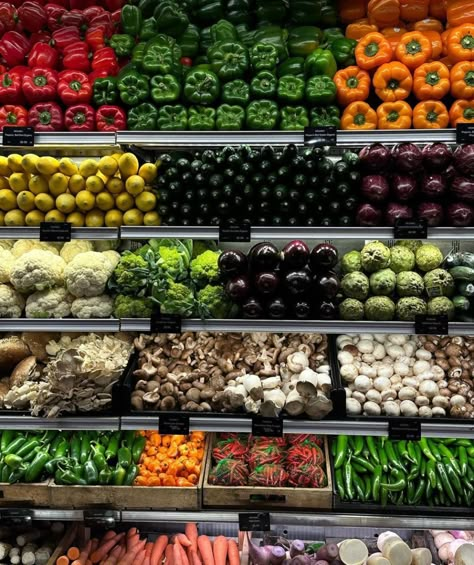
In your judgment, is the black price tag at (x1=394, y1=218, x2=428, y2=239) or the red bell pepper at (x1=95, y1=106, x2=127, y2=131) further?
the red bell pepper at (x1=95, y1=106, x2=127, y2=131)

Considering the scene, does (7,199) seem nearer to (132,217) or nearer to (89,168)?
(89,168)

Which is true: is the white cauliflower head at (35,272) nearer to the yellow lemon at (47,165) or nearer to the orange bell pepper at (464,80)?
the yellow lemon at (47,165)

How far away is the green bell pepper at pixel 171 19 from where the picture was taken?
268cm

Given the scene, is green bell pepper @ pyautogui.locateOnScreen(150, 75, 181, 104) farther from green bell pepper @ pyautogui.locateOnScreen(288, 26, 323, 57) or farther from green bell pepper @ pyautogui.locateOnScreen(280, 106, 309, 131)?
green bell pepper @ pyautogui.locateOnScreen(288, 26, 323, 57)

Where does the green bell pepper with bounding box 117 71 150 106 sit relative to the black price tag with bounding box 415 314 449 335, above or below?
above

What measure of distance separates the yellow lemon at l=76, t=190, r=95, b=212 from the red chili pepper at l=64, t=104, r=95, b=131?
40 centimetres

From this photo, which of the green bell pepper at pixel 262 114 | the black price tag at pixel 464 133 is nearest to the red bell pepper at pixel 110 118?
the green bell pepper at pixel 262 114

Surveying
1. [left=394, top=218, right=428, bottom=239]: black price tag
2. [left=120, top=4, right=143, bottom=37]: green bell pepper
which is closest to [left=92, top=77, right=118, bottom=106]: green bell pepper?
[left=120, top=4, right=143, bottom=37]: green bell pepper

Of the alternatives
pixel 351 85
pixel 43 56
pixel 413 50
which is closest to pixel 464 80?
→ pixel 413 50

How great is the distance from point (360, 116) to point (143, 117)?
1.12m

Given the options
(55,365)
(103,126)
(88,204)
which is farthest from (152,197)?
(55,365)

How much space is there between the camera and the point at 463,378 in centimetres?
236

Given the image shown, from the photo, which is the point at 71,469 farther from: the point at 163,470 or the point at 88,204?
the point at 88,204

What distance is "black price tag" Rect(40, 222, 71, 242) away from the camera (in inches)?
91.7
